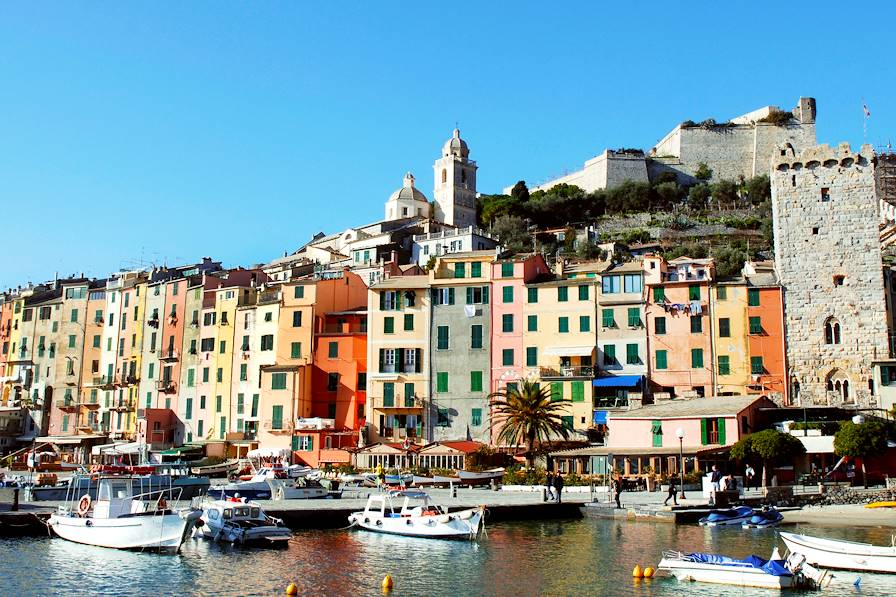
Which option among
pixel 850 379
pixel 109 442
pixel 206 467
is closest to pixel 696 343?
pixel 850 379

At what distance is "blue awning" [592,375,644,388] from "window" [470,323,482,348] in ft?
26.3

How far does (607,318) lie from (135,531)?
33.2m

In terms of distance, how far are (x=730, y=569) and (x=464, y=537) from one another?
10.9m

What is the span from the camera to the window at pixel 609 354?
185 feet

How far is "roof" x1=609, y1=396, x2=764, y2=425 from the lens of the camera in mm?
47594

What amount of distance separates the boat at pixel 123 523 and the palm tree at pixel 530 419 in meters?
22.5

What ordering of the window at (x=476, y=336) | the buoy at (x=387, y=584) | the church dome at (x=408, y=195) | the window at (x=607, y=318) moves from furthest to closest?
the church dome at (x=408, y=195) → the window at (x=476, y=336) → the window at (x=607, y=318) → the buoy at (x=387, y=584)

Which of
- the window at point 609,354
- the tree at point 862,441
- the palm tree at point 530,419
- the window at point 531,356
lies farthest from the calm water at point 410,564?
the window at point 531,356

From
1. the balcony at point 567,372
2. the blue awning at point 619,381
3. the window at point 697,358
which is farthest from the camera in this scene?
the balcony at point 567,372

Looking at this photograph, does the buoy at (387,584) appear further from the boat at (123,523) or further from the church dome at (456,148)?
the church dome at (456,148)

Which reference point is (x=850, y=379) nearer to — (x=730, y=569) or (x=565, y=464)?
(x=565, y=464)

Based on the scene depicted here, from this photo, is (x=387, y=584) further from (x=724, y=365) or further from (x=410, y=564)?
(x=724, y=365)

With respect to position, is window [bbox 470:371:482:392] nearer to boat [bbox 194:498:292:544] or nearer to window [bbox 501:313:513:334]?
window [bbox 501:313:513:334]

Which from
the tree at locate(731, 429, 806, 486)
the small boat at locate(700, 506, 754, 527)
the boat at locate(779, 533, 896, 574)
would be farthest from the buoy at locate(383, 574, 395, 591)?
the tree at locate(731, 429, 806, 486)
